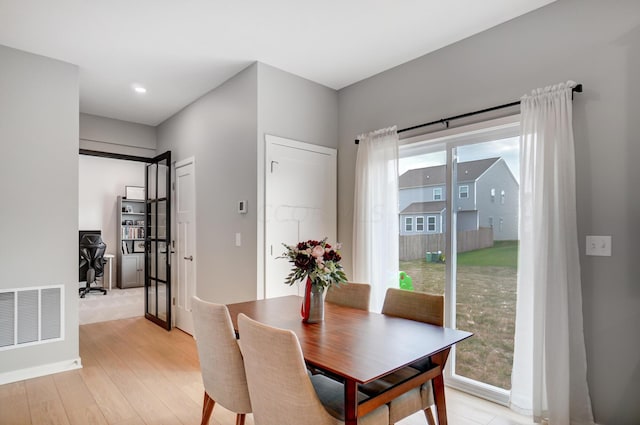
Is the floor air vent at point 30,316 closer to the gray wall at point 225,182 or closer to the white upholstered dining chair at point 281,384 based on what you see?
the gray wall at point 225,182

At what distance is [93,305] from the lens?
5691 mm

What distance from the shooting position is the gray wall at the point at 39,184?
2.95m

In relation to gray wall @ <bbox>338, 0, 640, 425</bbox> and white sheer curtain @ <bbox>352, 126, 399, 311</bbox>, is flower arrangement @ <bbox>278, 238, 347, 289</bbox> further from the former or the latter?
gray wall @ <bbox>338, 0, 640, 425</bbox>

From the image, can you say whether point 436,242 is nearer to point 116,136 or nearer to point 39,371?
point 39,371

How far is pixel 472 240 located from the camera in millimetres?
2822

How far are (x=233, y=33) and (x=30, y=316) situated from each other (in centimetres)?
283

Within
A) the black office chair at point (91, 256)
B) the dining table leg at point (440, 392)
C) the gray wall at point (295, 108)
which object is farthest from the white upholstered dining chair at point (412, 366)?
the black office chair at point (91, 256)

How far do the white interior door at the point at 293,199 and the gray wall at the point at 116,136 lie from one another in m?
2.66

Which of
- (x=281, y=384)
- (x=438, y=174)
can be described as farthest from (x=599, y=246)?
(x=281, y=384)

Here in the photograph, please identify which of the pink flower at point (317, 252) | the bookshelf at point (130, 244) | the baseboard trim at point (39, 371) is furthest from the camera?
the bookshelf at point (130, 244)

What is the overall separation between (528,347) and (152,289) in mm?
4372

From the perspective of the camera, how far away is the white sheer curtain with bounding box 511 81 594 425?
2145 mm

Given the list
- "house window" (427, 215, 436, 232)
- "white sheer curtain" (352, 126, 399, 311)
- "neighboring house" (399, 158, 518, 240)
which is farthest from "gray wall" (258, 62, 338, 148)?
"house window" (427, 215, 436, 232)

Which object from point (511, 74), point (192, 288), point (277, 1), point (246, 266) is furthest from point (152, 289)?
point (511, 74)
